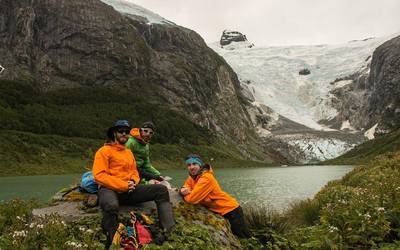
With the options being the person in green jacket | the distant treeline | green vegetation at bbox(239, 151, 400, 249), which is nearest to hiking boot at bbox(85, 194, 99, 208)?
the person in green jacket

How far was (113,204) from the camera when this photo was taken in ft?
31.6

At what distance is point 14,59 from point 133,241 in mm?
169235

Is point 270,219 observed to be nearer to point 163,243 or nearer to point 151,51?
point 163,243

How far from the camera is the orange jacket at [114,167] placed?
33.8 ft

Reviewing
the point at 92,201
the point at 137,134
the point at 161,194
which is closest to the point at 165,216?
the point at 161,194

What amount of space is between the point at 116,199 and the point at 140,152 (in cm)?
381

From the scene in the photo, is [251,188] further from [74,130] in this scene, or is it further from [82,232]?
[74,130]

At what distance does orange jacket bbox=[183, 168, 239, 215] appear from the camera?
11.7m

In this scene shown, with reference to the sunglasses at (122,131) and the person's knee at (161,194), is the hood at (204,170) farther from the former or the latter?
the sunglasses at (122,131)

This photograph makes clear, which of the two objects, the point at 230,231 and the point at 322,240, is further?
the point at 230,231

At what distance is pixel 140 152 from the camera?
13727mm

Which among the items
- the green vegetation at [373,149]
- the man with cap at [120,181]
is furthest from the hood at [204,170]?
the green vegetation at [373,149]

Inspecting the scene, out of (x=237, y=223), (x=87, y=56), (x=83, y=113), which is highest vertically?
(x=87, y=56)

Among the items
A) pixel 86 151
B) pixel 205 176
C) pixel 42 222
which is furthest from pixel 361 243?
pixel 86 151
